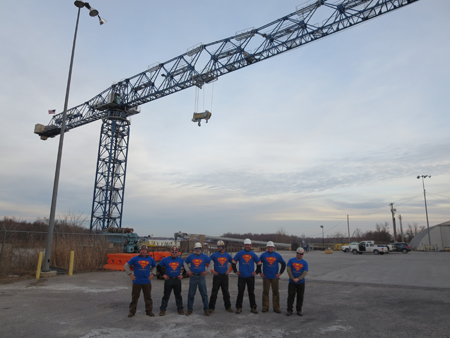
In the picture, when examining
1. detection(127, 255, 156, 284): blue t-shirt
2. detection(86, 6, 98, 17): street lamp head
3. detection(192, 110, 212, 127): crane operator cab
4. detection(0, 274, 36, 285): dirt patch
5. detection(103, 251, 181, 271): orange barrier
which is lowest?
detection(0, 274, 36, 285): dirt patch

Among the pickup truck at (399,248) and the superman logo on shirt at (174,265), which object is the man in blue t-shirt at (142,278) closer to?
the superman logo on shirt at (174,265)

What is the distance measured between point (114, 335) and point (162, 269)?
81.0 inches

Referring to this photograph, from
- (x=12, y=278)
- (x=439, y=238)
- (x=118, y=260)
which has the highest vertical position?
(x=439, y=238)

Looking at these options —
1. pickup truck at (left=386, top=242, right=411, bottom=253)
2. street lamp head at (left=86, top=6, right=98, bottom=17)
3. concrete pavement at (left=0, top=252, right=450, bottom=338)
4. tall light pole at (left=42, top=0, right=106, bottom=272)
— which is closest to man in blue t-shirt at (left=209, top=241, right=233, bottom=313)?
concrete pavement at (left=0, top=252, right=450, bottom=338)

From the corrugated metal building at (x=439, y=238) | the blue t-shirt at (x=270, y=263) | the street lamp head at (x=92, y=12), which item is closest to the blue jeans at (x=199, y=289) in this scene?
the blue t-shirt at (x=270, y=263)

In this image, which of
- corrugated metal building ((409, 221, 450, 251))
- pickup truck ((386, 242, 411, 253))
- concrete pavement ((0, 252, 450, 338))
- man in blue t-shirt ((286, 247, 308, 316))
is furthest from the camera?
corrugated metal building ((409, 221, 450, 251))

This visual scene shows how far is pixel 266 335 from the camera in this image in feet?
19.9

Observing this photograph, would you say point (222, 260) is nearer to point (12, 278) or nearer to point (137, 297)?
point (137, 297)

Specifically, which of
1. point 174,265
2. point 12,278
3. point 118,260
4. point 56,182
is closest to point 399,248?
point 118,260

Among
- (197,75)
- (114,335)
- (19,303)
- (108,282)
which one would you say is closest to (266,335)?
(114,335)

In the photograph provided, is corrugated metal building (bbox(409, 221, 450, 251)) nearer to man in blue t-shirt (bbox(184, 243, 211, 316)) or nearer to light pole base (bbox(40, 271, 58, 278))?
man in blue t-shirt (bbox(184, 243, 211, 316))

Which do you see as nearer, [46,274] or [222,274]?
[222,274]

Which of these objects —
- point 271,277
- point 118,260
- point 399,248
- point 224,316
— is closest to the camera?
point 224,316

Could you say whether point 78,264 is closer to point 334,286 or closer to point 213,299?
point 213,299
